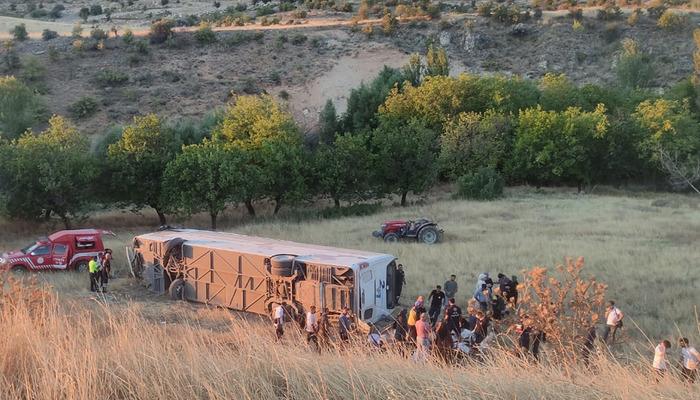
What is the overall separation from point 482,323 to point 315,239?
15.0 meters

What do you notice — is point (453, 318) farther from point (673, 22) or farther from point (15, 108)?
point (673, 22)

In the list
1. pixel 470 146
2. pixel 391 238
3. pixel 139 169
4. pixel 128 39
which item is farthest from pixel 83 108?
pixel 391 238

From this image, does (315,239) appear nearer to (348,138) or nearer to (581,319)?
(348,138)

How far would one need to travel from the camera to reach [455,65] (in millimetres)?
73750

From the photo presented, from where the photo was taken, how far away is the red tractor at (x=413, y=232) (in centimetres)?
2597

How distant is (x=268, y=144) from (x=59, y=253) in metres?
17.2

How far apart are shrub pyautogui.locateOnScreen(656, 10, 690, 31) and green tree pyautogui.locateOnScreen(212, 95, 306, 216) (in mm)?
57366

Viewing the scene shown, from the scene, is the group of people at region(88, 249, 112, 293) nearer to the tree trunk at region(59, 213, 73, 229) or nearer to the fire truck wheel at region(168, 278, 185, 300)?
the fire truck wheel at region(168, 278, 185, 300)

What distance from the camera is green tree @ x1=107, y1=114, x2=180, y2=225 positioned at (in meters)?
34.1

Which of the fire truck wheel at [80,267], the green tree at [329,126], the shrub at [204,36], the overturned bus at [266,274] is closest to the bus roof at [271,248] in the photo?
the overturned bus at [266,274]

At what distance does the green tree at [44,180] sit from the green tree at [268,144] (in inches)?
341

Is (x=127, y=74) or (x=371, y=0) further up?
Answer: (x=371, y=0)

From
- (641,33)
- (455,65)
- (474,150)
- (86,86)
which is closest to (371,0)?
(455,65)

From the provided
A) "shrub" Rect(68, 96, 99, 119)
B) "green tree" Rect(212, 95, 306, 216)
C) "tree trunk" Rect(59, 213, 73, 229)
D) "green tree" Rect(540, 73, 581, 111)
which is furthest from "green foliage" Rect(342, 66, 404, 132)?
"tree trunk" Rect(59, 213, 73, 229)
